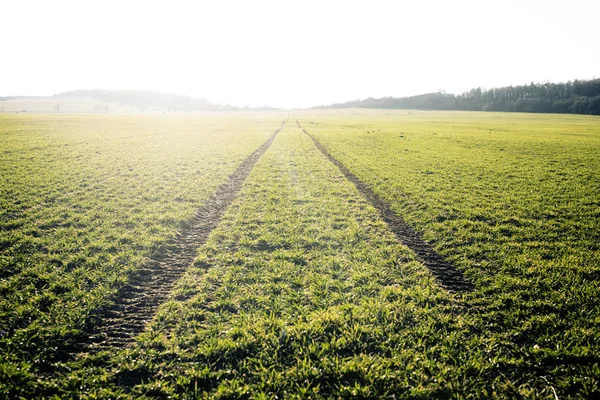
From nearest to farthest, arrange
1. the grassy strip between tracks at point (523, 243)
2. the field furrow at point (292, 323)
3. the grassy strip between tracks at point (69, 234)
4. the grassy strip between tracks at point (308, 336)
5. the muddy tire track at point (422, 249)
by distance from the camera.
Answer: the grassy strip between tracks at point (308, 336) → the field furrow at point (292, 323) → the grassy strip between tracks at point (523, 243) → the grassy strip between tracks at point (69, 234) → the muddy tire track at point (422, 249)

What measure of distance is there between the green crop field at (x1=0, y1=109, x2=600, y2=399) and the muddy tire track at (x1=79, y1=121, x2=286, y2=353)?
0.15 ft

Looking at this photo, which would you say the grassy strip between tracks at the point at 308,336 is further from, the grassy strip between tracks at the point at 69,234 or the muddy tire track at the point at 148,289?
the grassy strip between tracks at the point at 69,234

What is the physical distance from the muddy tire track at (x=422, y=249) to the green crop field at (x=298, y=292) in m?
0.07

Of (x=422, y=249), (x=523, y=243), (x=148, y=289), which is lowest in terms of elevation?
(x=148, y=289)

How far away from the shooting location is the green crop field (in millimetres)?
5668

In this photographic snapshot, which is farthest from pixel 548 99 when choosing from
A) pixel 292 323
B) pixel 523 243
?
pixel 292 323

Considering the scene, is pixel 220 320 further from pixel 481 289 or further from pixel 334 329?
pixel 481 289

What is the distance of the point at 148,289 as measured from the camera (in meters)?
8.65

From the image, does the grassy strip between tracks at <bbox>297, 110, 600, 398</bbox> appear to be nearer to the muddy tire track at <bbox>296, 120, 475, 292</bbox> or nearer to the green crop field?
the green crop field

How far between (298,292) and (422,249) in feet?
17.9

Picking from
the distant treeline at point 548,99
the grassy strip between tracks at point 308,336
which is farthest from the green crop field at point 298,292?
the distant treeline at point 548,99

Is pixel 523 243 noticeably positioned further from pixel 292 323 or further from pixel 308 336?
pixel 292 323

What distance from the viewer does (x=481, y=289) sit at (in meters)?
8.48

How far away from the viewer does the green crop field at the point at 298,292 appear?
5668 mm
